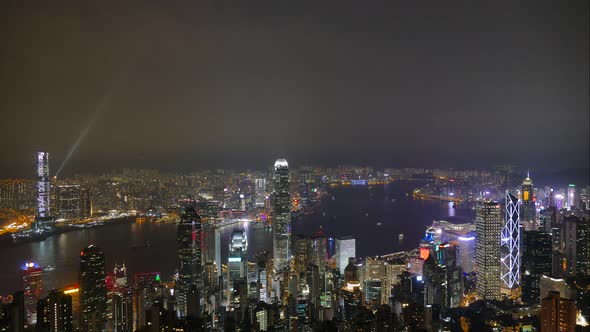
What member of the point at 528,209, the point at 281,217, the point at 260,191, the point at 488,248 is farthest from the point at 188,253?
the point at 528,209

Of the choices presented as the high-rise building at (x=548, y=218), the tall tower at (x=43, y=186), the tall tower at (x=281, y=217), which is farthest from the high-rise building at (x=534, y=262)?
the tall tower at (x=43, y=186)

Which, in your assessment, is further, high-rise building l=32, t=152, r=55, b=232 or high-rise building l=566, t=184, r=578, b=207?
high-rise building l=566, t=184, r=578, b=207

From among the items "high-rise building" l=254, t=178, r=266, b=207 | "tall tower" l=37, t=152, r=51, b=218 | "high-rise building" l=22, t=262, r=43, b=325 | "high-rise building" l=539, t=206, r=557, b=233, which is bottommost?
"high-rise building" l=22, t=262, r=43, b=325

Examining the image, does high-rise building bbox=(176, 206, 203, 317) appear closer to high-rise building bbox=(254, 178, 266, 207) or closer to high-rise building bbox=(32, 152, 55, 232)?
high-rise building bbox=(254, 178, 266, 207)

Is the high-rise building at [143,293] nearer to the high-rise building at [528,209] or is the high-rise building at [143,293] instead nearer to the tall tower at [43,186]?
the tall tower at [43,186]

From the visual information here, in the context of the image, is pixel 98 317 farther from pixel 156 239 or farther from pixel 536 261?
pixel 536 261

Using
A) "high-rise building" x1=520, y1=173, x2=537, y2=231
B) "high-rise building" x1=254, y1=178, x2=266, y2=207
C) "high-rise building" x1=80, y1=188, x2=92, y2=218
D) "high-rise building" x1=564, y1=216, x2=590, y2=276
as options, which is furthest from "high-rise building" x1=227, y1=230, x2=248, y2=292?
"high-rise building" x1=520, y1=173, x2=537, y2=231

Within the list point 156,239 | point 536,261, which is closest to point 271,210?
point 156,239
